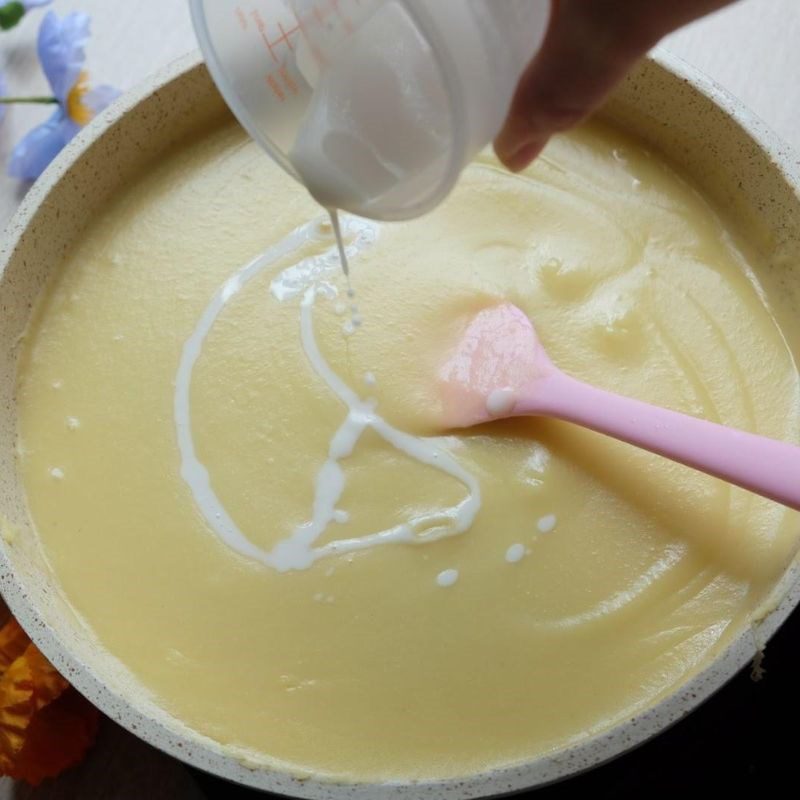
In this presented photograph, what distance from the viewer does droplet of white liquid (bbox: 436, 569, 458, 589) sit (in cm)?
91

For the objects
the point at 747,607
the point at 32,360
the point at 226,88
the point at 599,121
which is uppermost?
the point at 226,88

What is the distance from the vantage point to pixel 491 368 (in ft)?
3.14

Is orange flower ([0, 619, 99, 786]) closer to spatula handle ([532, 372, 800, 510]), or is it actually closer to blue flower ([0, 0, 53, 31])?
spatula handle ([532, 372, 800, 510])

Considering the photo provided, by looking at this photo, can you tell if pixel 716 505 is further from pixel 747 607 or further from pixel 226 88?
pixel 226 88

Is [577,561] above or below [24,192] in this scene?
below

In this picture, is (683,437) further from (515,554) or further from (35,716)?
(35,716)

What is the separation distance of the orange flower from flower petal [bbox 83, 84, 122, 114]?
2.13 ft

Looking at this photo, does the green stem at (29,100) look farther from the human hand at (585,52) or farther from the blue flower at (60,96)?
the human hand at (585,52)

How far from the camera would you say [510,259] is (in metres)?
1.06

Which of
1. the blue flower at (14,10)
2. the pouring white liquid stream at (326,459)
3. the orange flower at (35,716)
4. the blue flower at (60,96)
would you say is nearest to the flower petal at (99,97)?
the blue flower at (60,96)

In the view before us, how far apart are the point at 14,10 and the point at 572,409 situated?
90 centimetres

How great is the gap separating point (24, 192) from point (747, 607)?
3.19ft

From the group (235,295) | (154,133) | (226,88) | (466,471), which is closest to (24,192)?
(154,133)

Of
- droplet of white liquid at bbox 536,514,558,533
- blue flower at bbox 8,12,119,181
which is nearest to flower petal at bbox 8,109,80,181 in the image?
blue flower at bbox 8,12,119,181
